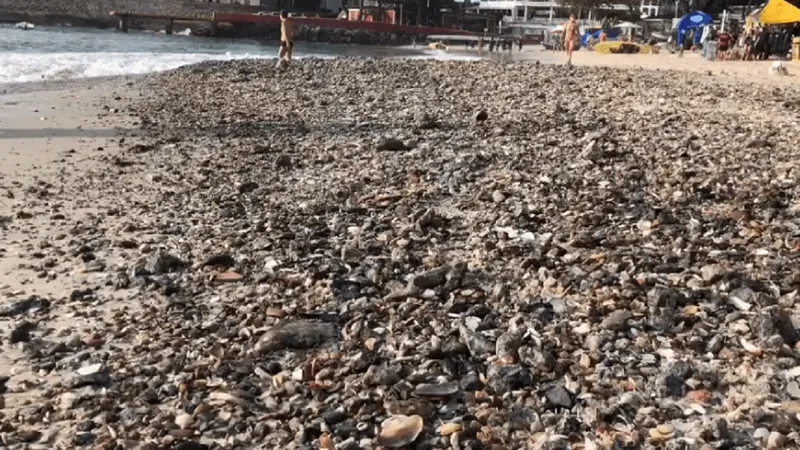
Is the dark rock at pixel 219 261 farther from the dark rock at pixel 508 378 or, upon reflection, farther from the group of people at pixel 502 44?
the group of people at pixel 502 44

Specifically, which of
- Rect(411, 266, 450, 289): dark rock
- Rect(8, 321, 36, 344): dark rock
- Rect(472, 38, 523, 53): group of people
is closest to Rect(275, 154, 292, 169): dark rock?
Rect(411, 266, 450, 289): dark rock

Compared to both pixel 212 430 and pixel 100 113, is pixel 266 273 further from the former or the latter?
pixel 100 113

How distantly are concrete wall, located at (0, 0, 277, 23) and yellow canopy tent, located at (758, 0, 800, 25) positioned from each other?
59.4 meters

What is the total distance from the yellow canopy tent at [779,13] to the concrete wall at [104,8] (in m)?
59.4

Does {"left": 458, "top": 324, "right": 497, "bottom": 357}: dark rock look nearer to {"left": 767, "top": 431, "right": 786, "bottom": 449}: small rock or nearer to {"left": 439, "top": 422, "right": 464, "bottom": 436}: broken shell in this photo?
{"left": 439, "top": 422, "right": 464, "bottom": 436}: broken shell

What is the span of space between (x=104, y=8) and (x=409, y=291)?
284ft

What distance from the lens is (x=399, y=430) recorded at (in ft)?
10.3

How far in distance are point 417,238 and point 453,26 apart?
76.2 m

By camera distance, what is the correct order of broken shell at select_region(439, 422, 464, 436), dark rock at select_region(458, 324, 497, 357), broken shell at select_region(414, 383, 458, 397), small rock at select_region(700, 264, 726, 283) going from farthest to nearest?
small rock at select_region(700, 264, 726, 283) < dark rock at select_region(458, 324, 497, 357) < broken shell at select_region(414, 383, 458, 397) < broken shell at select_region(439, 422, 464, 436)

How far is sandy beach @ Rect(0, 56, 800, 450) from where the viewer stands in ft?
10.7

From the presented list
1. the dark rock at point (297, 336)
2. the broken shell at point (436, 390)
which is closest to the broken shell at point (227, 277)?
the dark rock at point (297, 336)

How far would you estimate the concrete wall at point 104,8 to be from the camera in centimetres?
7506

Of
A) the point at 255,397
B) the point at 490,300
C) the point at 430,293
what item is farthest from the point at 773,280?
the point at 255,397

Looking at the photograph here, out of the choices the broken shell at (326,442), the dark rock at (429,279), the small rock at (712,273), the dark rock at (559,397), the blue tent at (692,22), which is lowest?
the broken shell at (326,442)
